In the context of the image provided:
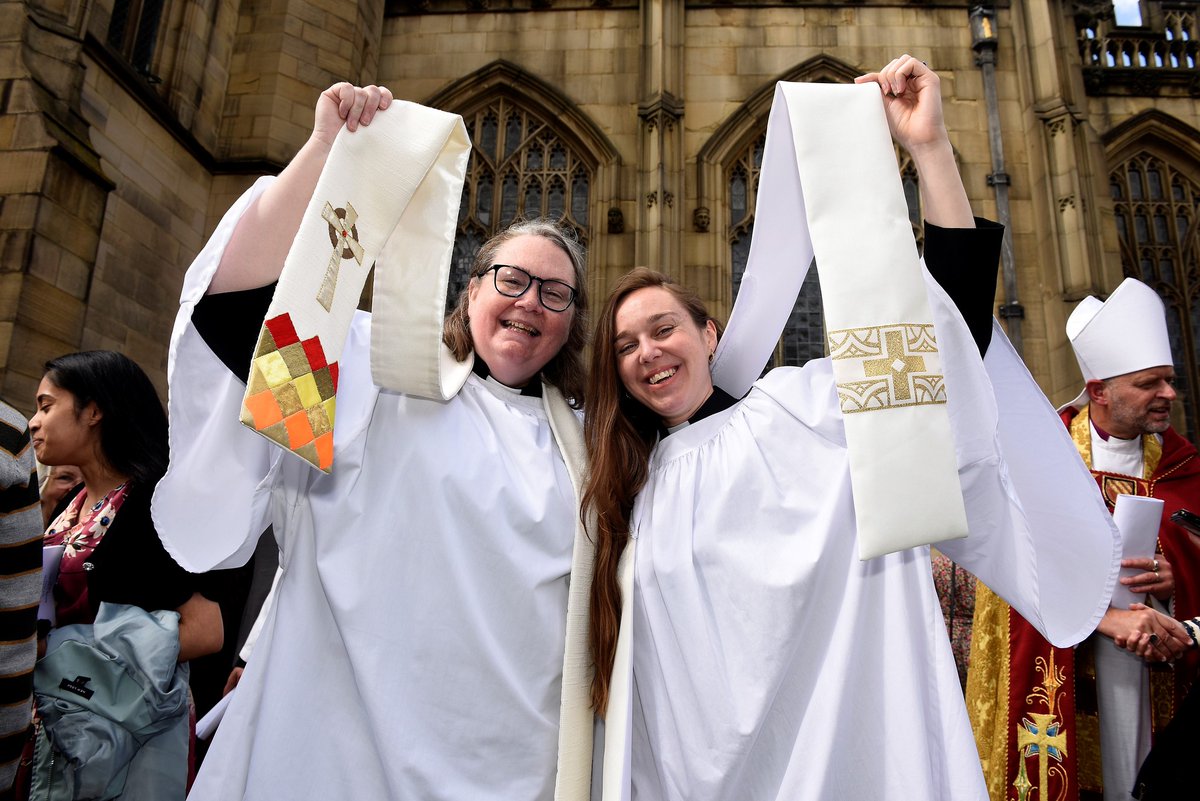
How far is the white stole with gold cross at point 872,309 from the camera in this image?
139cm

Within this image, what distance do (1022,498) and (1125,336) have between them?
1.85 metres

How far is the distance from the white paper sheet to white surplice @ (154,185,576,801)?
1.93m

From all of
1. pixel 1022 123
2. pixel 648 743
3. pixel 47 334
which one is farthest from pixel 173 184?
pixel 1022 123

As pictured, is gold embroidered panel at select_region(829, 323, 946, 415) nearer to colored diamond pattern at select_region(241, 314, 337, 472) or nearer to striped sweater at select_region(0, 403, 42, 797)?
colored diamond pattern at select_region(241, 314, 337, 472)

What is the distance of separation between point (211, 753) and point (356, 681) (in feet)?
1.01

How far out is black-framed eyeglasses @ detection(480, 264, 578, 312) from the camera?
191cm

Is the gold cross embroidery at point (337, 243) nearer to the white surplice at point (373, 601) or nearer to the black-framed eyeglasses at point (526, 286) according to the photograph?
the white surplice at point (373, 601)

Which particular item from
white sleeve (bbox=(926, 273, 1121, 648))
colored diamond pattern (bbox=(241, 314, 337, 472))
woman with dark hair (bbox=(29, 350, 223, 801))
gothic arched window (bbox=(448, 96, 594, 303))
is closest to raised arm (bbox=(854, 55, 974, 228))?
white sleeve (bbox=(926, 273, 1121, 648))

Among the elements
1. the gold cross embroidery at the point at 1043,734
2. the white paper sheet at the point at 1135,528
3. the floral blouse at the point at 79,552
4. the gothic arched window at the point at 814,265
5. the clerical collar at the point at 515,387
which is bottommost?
the gold cross embroidery at the point at 1043,734

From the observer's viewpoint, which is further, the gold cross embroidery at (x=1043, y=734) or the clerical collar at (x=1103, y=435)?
the clerical collar at (x=1103, y=435)

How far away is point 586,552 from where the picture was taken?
5.61 ft

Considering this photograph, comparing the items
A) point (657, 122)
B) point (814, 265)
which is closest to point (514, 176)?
point (657, 122)

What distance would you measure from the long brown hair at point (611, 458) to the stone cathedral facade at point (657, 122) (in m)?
6.27

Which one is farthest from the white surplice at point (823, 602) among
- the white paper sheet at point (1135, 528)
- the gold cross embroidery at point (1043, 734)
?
the gold cross embroidery at point (1043, 734)
